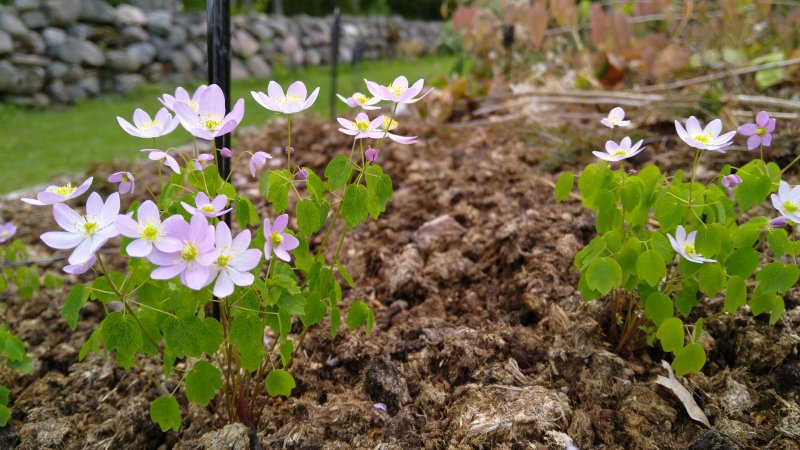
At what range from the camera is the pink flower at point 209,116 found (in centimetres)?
94

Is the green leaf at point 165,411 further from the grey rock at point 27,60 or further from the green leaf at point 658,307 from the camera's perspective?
the grey rock at point 27,60

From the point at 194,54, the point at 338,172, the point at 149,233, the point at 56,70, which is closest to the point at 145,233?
the point at 149,233

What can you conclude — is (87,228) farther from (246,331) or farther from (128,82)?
(128,82)

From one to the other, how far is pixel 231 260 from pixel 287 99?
0.33 meters

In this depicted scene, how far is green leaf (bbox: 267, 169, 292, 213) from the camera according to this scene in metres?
1.01

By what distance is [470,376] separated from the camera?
4.25 ft

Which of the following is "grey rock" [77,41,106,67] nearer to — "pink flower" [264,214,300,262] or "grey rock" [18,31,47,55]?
"grey rock" [18,31,47,55]

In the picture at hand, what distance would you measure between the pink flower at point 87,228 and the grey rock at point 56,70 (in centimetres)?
601

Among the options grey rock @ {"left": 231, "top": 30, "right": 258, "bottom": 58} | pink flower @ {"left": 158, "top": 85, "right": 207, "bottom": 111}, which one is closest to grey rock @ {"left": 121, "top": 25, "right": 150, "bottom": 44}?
grey rock @ {"left": 231, "top": 30, "right": 258, "bottom": 58}

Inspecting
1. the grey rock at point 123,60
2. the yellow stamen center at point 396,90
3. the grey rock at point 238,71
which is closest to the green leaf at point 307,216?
the yellow stamen center at point 396,90

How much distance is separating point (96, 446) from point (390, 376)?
0.62 metres

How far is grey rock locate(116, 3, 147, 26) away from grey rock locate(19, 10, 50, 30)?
819 mm

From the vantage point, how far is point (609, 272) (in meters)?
1.07

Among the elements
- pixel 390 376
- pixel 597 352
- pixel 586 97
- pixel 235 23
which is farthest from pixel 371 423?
pixel 235 23
